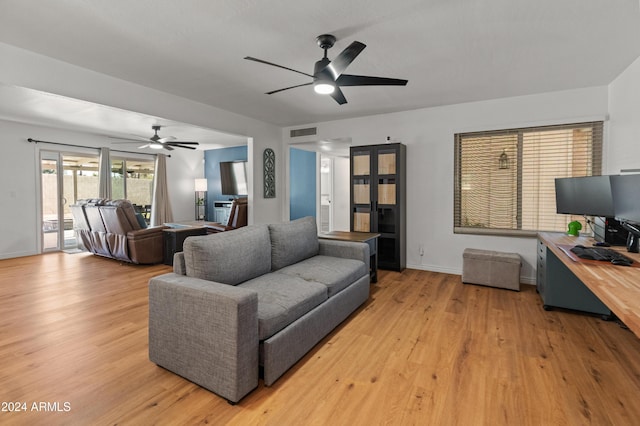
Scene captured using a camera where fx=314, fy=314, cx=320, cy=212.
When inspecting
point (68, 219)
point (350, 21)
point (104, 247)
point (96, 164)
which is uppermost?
point (350, 21)

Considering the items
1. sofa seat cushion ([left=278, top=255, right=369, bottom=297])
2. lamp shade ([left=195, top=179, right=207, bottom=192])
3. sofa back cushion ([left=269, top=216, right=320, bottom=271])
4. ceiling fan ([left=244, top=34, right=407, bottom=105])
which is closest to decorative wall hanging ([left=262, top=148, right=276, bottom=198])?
sofa back cushion ([left=269, top=216, right=320, bottom=271])

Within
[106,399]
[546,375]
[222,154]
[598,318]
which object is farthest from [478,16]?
[222,154]

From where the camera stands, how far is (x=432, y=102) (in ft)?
14.7

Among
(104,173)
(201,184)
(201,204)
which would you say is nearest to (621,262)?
(104,173)

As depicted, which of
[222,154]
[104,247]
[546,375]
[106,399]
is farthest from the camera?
[222,154]

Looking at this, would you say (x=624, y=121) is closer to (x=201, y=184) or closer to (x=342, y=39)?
(x=342, y=39)

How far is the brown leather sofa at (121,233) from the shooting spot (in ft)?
16.9

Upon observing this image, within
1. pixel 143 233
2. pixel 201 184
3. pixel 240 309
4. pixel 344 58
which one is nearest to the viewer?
pixel 240 309

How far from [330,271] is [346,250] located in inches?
25.0

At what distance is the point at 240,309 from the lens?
5.82ft

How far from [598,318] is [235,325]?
3.45 meters

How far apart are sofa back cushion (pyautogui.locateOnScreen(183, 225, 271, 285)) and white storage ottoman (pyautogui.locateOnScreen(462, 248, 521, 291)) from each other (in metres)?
2.74

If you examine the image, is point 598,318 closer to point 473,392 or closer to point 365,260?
point 473,392

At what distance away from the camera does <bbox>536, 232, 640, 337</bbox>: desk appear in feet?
4.64
